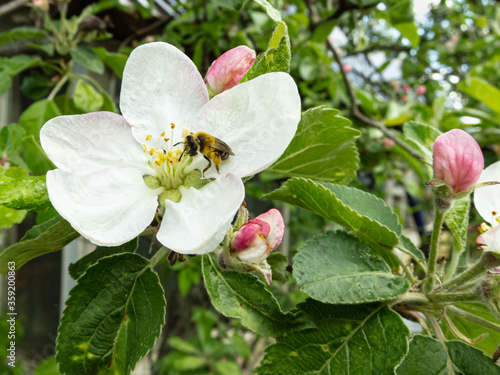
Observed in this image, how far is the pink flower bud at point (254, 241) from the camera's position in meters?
0.54

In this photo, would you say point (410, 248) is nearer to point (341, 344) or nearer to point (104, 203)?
point (341, 344)

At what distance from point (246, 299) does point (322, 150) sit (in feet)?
0.99

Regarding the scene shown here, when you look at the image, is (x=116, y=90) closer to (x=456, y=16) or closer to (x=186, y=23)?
(x=186, y=23)

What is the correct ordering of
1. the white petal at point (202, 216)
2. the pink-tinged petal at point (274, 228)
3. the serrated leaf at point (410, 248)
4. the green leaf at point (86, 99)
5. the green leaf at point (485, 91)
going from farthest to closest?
the green leaf at point (485, 91) < the green leaf at point (86, 99) < the serrated leaf at point (410, 248) < the pink-tinged petal at point (274, 228) < the white petal at point (202, 216)

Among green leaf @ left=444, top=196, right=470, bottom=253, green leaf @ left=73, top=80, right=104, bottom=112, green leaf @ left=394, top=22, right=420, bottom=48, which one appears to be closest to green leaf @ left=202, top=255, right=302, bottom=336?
green leaf @ left=444, top=196, right=470, bottom=253

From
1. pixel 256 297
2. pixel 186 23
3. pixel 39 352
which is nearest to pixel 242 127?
pixel 256 297

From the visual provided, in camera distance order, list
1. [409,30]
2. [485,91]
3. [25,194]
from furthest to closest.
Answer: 1. [409,30]
2. [485,91]
3. [25,194]

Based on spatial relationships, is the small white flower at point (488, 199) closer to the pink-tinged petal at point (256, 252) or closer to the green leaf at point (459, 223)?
the green leaf at point (459, 223)

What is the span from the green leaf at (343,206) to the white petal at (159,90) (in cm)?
20

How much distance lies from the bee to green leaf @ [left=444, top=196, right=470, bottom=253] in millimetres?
446

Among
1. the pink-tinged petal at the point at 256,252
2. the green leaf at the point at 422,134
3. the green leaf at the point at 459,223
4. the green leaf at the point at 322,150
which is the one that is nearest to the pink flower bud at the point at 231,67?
the green leaf at the point at 322,150

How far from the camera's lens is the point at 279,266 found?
0.71m

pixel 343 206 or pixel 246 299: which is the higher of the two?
pixel 343 206

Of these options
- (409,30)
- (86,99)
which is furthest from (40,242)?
(409,30)
